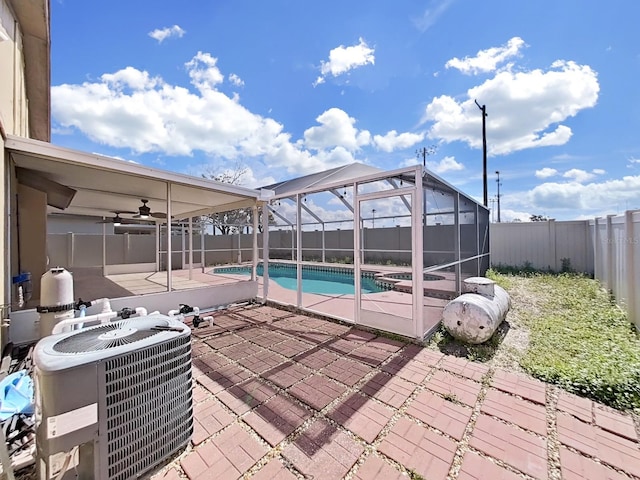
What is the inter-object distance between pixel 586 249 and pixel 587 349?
8051 mm

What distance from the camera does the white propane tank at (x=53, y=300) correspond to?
10.2 ft

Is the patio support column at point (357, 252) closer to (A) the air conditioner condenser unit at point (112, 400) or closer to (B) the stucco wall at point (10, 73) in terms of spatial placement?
(A) the air conditioner condenser unit at point (112, 400)

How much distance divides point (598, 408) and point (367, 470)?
2.18 m

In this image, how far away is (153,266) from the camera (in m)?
12.2

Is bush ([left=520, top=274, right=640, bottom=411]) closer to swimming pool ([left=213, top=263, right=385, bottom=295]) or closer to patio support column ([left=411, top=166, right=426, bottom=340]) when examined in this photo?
patio support column ([left=411, top=166, right=426, bottom=340])

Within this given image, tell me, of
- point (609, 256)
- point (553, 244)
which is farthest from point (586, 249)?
point (609, 256)

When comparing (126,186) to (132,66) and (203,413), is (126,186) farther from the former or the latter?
(203,413)

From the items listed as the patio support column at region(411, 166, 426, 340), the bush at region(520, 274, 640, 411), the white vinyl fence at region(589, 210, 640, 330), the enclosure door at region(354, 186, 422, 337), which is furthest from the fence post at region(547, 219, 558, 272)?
the patio support column at region(411, 166, 426, 340)

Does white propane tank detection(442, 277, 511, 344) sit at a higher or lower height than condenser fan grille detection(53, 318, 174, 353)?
lower

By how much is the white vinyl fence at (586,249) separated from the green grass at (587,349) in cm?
36

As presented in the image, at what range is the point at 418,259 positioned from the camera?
12.4 feet

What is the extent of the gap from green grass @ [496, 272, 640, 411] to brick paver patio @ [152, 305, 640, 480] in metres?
0.22

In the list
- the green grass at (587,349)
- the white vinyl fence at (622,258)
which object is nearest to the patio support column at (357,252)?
the green grass at (587,349)

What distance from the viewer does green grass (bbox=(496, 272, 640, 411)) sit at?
8.45 feet
